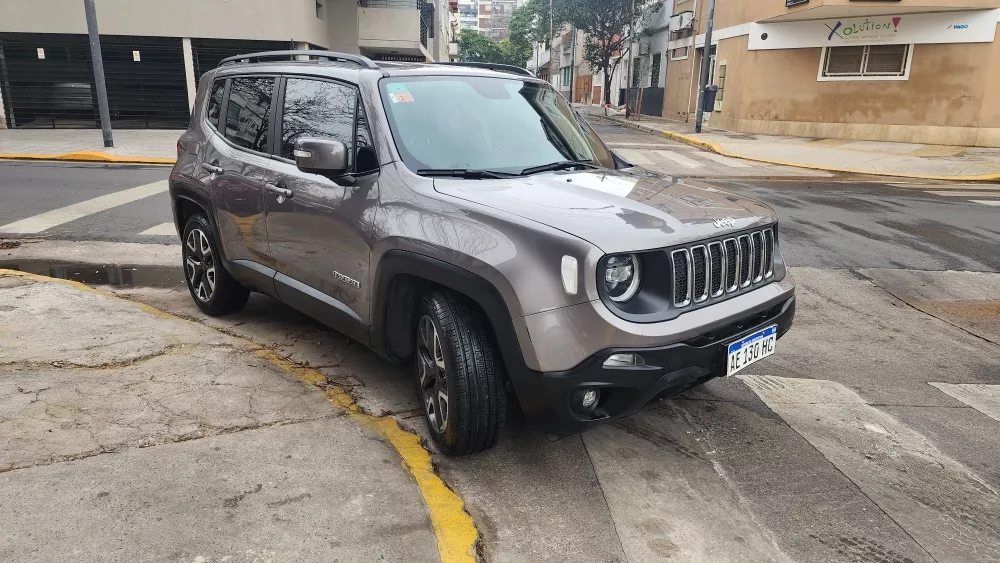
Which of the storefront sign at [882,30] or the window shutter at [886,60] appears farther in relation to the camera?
the window shutter at [886,60]

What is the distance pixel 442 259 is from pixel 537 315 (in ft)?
1.77

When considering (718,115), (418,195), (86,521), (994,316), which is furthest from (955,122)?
(86,521)

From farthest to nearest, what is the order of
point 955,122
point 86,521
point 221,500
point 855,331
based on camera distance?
1. point 955,122
2. point 855,331
3. point 221,500
4. point 86,521

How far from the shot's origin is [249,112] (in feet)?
15.4

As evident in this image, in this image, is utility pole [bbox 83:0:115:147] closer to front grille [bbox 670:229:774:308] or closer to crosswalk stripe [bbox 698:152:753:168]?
crosswalk stripe [bbox 698:152:753:168]

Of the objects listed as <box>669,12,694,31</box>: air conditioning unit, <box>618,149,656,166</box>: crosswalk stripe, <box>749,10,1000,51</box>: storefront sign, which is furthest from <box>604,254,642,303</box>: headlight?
<box>669,12,694,31</box>: air conditioning unit

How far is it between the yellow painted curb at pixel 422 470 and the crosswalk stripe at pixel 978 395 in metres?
3.24

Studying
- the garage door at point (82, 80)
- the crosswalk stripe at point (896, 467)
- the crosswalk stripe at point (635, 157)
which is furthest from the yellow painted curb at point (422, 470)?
the garage door at point (82, 80)

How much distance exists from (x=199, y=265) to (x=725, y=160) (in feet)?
49.6

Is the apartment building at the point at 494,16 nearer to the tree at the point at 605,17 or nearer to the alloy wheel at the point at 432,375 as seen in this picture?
the tree at the point at 605,17

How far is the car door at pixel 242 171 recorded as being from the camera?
4.43 meters

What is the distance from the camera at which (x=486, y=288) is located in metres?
2.89

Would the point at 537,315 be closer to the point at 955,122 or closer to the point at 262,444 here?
the point at 262,444

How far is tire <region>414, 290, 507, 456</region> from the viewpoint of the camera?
118 inches
